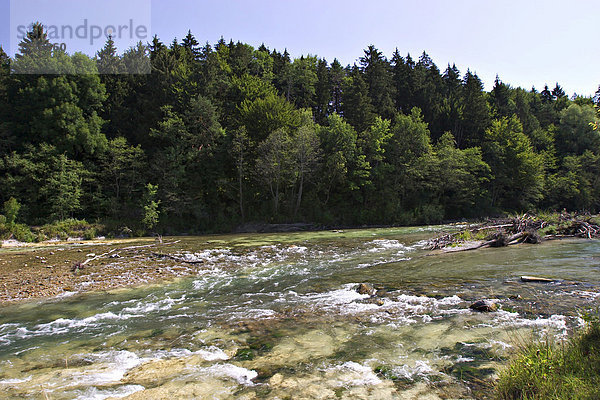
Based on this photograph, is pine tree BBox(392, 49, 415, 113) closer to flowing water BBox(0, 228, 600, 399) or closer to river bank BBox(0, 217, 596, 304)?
river bank BBox(0, 217, 596, 304)

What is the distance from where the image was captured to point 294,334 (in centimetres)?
678

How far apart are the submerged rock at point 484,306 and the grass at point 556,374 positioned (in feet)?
10.4

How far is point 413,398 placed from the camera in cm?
431

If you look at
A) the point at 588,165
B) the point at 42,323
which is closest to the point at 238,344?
the point at 42,323

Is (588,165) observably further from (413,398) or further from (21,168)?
(21,168)

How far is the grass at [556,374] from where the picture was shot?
3.27m

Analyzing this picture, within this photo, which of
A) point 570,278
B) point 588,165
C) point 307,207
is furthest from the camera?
point 588,165

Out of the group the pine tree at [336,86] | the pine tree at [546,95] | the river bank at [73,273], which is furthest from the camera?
the pine tree at [546,95]

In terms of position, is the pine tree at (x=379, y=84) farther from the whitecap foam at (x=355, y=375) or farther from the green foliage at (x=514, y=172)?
the whitecap foam at (x=355, y=375)

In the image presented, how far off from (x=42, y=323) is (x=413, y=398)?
9003 mm

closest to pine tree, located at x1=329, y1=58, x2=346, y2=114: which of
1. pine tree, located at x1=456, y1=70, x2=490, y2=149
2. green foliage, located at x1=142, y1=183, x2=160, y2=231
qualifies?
pine tree, located at x1=456, y1=70, x2=490, y2=149

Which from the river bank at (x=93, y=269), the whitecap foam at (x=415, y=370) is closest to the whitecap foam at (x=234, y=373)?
the whitecap foam at (x=415, y=370)

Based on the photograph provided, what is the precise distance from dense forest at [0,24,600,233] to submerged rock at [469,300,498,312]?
3344 centimetres

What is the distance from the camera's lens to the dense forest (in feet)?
122
